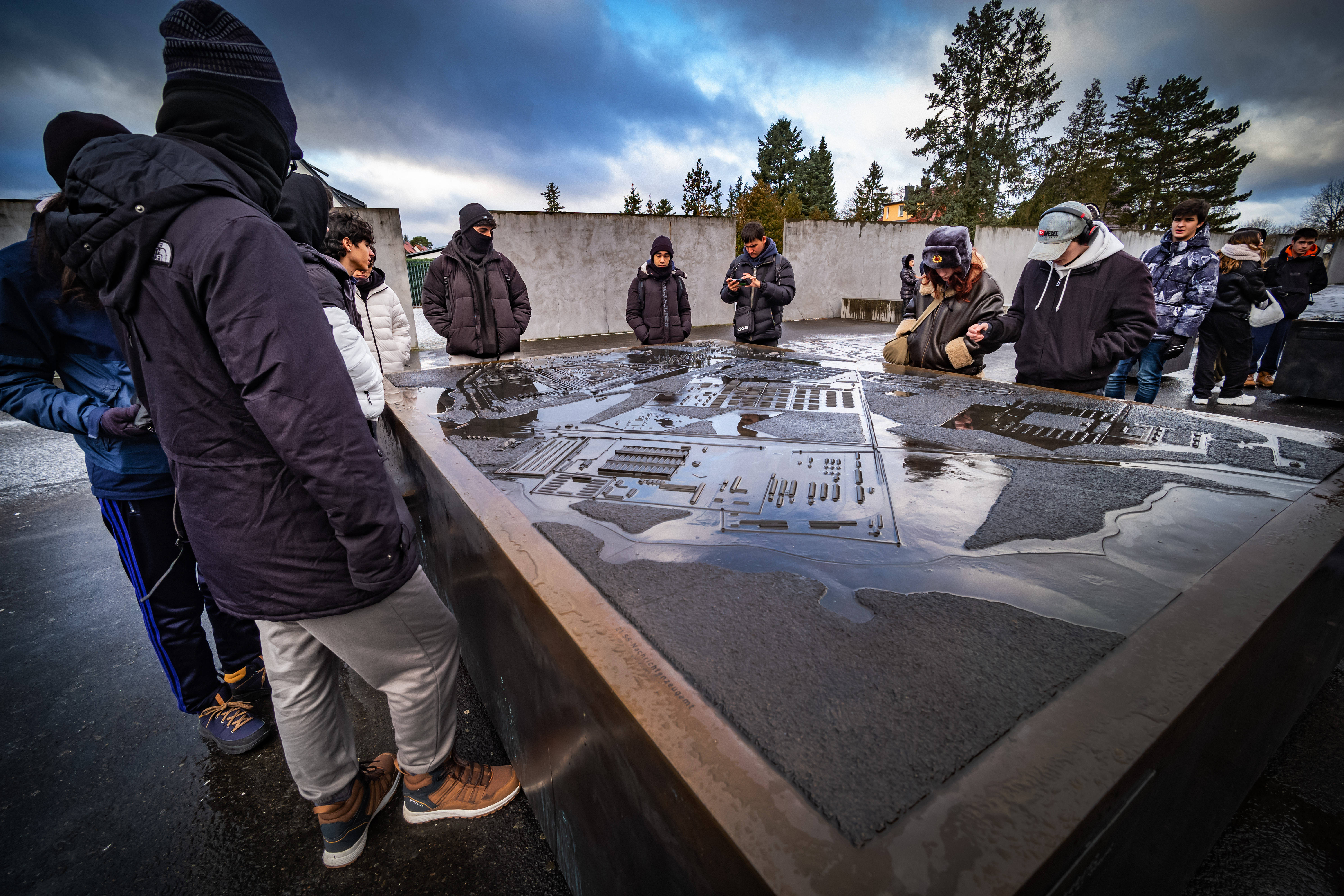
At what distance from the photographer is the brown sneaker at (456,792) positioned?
1.71 meters

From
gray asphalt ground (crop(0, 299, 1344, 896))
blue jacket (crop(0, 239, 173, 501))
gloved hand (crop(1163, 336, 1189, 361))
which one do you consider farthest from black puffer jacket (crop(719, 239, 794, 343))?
blue jacket (crop(0, 239, 173, 501))

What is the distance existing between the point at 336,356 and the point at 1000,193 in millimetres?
34122

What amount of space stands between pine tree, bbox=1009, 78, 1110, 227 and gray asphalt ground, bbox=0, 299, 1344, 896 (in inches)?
1197

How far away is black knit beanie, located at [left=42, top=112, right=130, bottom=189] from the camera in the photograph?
1.44m

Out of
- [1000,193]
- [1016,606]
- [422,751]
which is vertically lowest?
[422,751]

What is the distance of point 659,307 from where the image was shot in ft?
19.0

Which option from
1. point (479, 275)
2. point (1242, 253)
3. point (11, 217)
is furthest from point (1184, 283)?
point (11, 217)

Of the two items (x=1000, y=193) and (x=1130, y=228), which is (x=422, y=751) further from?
(x=1000, y=193)

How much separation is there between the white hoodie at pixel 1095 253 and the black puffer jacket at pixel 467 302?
3.62m

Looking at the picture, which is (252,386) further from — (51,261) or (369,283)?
(369,283)

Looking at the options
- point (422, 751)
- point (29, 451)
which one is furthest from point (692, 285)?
point (422, 751)

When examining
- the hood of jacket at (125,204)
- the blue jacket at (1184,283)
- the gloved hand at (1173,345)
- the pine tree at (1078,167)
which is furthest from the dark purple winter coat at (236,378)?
the pine tree at (1078,167)

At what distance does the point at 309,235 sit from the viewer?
1.94m

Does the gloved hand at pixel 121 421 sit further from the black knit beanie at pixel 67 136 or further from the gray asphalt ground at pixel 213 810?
the gray asphalt ground at pixel 213 810
